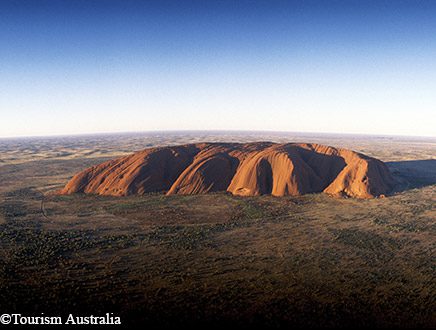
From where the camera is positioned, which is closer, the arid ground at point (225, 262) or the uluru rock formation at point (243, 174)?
the arid ground at point (225, 262)

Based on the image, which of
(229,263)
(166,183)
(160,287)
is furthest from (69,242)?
(166,183)

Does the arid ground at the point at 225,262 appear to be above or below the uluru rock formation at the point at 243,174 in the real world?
below

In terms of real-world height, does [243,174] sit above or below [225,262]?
above

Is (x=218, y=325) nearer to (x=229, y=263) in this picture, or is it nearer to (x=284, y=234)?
(x=229, y=263)

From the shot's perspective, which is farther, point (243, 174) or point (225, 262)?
point (243, 174)
